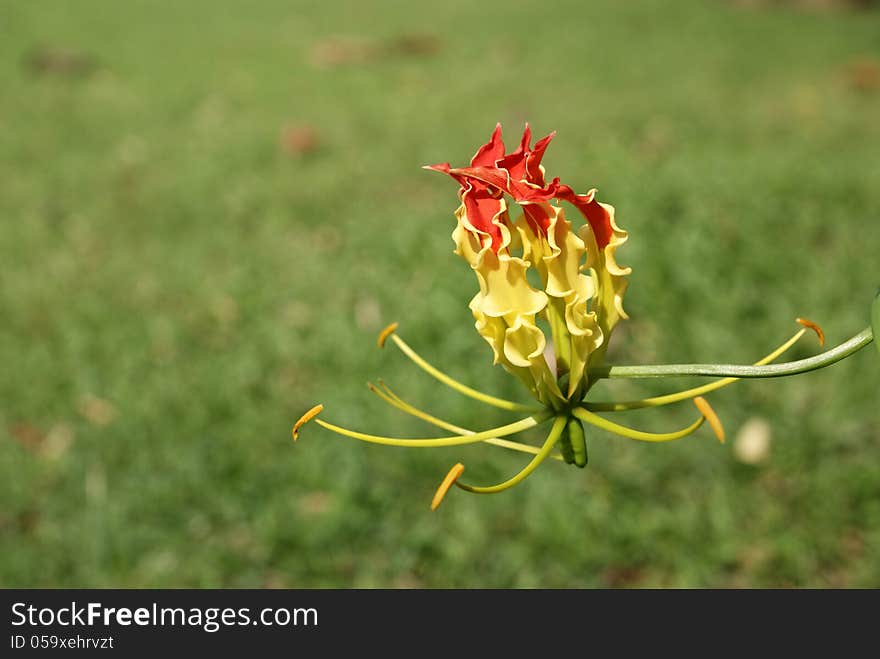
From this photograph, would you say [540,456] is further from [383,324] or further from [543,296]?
[383,324]

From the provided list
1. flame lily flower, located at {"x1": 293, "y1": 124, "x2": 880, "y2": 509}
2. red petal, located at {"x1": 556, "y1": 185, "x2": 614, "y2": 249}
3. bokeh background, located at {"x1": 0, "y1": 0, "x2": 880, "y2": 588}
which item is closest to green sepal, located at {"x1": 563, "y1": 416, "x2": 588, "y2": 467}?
flame lily flower, located at {"x1": 293, "y1": 124, "x2": 880, "y2": 509}

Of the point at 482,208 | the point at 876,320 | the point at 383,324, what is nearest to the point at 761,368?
the point at 876,320

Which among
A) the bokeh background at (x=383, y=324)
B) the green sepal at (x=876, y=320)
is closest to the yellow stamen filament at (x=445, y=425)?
the green sepal at (x=876, y=320)

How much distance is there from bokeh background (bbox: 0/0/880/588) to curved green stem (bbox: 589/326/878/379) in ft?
3.51

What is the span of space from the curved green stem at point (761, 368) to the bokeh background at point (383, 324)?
1071mm

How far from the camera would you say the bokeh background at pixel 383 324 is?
159 centimetres

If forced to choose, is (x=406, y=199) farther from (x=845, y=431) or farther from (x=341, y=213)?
(x=845, y=431)

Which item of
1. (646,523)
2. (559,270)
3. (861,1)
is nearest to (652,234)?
(646,523)

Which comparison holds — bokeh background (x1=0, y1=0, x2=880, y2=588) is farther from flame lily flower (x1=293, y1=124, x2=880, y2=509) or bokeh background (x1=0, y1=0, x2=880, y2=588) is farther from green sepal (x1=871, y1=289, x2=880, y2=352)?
green sepal (x1=871, y1=289, x2=880, y2=352)

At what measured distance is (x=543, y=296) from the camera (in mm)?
562

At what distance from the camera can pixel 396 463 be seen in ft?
5.79

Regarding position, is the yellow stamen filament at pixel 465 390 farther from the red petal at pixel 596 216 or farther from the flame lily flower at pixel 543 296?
the red petal at pixel 596 216

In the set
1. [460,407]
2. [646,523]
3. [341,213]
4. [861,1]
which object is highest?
[861,1]
